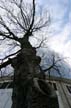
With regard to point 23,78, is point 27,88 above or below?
below

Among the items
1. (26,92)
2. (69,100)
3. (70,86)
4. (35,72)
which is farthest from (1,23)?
(70,86)

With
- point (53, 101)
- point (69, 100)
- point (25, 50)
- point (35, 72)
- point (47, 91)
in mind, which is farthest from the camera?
point (69, 100)

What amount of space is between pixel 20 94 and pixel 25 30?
13.5ft

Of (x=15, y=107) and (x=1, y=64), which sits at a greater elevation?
(x=1, y=64)

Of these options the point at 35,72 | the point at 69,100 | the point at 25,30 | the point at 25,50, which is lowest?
the point at 69,100

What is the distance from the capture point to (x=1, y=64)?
8.41 metres

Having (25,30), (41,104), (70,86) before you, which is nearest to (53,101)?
(41,104)

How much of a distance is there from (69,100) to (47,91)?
8298 millimetres

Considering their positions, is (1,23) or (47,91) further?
(1,23)

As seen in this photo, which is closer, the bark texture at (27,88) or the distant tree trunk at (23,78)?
the bark texture at (27,88)

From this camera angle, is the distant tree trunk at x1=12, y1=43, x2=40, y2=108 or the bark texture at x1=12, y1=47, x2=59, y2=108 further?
the distant tree trunk at x1=12, y1=43, x2=40, y2=108

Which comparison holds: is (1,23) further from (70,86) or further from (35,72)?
(70,86)

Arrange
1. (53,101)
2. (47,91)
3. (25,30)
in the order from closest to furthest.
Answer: (53,101) → (47,91) → (25,30)

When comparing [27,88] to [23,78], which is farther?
[23,78]
